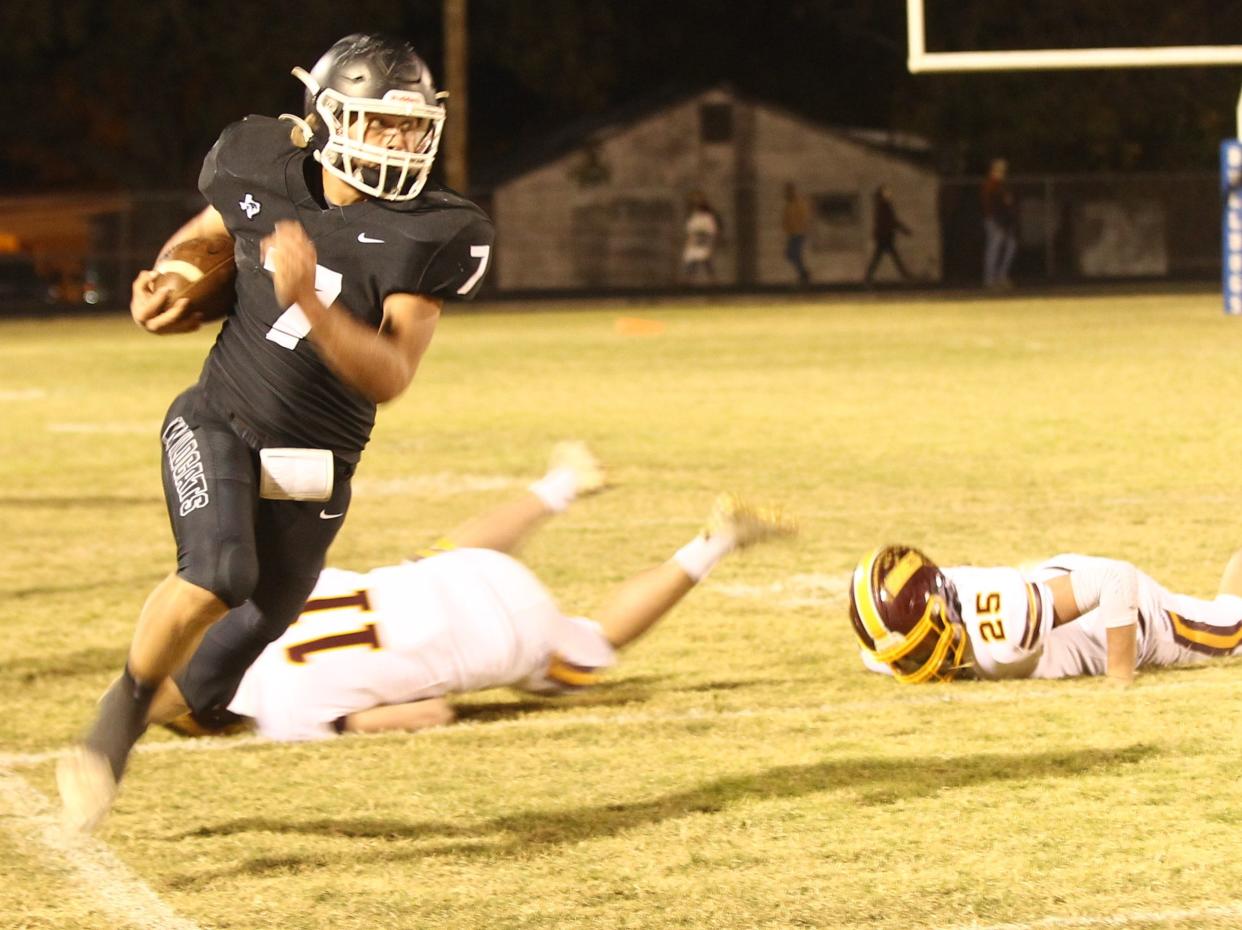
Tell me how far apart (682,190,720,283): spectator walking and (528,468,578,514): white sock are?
1083 inches

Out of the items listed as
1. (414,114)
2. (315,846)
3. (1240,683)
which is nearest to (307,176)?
(414,114)

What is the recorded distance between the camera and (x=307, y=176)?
453 cm

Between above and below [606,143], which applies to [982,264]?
below

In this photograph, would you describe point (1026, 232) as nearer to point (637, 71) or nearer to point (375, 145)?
point (637, 71)

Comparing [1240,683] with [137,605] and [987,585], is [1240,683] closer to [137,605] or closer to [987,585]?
[987,585]

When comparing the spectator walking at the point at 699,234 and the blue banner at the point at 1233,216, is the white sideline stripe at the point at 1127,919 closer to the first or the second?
the blue banner at the point at 1233,216

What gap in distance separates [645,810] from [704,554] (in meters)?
1.28

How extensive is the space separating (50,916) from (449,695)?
5.92 ft

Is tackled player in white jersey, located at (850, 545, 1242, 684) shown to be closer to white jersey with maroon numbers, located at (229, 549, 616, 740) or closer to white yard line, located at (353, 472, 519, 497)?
white jersey with maroon numbers, located at (229, 549, 616, 740)

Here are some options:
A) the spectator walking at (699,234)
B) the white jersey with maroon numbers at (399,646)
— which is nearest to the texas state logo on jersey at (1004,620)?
the white jersey with maroon numbers at (399,646)

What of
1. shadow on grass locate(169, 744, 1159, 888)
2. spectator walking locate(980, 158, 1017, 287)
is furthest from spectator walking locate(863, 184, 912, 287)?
shadow on grass locate(169, 744, 1159, 888)

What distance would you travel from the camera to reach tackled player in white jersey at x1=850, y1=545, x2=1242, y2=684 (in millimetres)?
5613

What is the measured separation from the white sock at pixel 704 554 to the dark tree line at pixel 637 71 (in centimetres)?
3208

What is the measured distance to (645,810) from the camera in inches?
181
